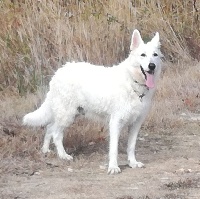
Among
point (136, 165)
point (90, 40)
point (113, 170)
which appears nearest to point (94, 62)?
point (90, 40)

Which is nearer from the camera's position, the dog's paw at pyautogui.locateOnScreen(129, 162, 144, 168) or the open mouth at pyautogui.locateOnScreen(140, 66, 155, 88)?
the open mouth at pyautogui.locateOnScreen(140, 66, 155, 88)

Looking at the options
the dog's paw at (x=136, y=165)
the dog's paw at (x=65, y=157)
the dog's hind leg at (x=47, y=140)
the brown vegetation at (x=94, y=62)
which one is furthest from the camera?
the dog's hind leg at (x=47, y=140)

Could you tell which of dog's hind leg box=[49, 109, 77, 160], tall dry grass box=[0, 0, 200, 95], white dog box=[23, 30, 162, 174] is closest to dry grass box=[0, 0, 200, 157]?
tall dry grass box=[0, 0, 200, 95]

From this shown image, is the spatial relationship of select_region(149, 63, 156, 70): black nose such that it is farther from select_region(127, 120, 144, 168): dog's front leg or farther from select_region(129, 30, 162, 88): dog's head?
select_region(127, 120, 144, 168): dog's front leg

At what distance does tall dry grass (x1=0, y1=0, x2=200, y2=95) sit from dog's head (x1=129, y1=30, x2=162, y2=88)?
3603 mm

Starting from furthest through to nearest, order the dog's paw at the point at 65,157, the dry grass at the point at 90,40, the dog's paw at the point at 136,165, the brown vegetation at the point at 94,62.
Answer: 1. the dry grass at the point at 90,40
2. the dog's paw at the point at 65,157
3. the dog's paw at the point at 136,165
4. the brown vegetation at the point at 94,62

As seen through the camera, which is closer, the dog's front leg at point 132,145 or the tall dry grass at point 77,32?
the dog's front leg at point 132,145

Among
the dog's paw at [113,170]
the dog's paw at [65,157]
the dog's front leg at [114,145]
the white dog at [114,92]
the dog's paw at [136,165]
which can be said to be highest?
the white dog at [114,92]

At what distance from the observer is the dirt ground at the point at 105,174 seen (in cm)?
571

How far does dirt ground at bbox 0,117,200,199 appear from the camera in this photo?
571 centimetres

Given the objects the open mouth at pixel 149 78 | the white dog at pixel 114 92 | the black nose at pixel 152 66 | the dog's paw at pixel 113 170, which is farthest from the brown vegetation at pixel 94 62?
the black nose at pixel 152 66

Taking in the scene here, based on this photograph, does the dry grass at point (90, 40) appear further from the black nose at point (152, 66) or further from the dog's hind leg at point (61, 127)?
the black nose at point (152, 66)

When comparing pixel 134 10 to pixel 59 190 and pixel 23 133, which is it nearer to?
pixel 23 133

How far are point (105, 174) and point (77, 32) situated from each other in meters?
4.64
